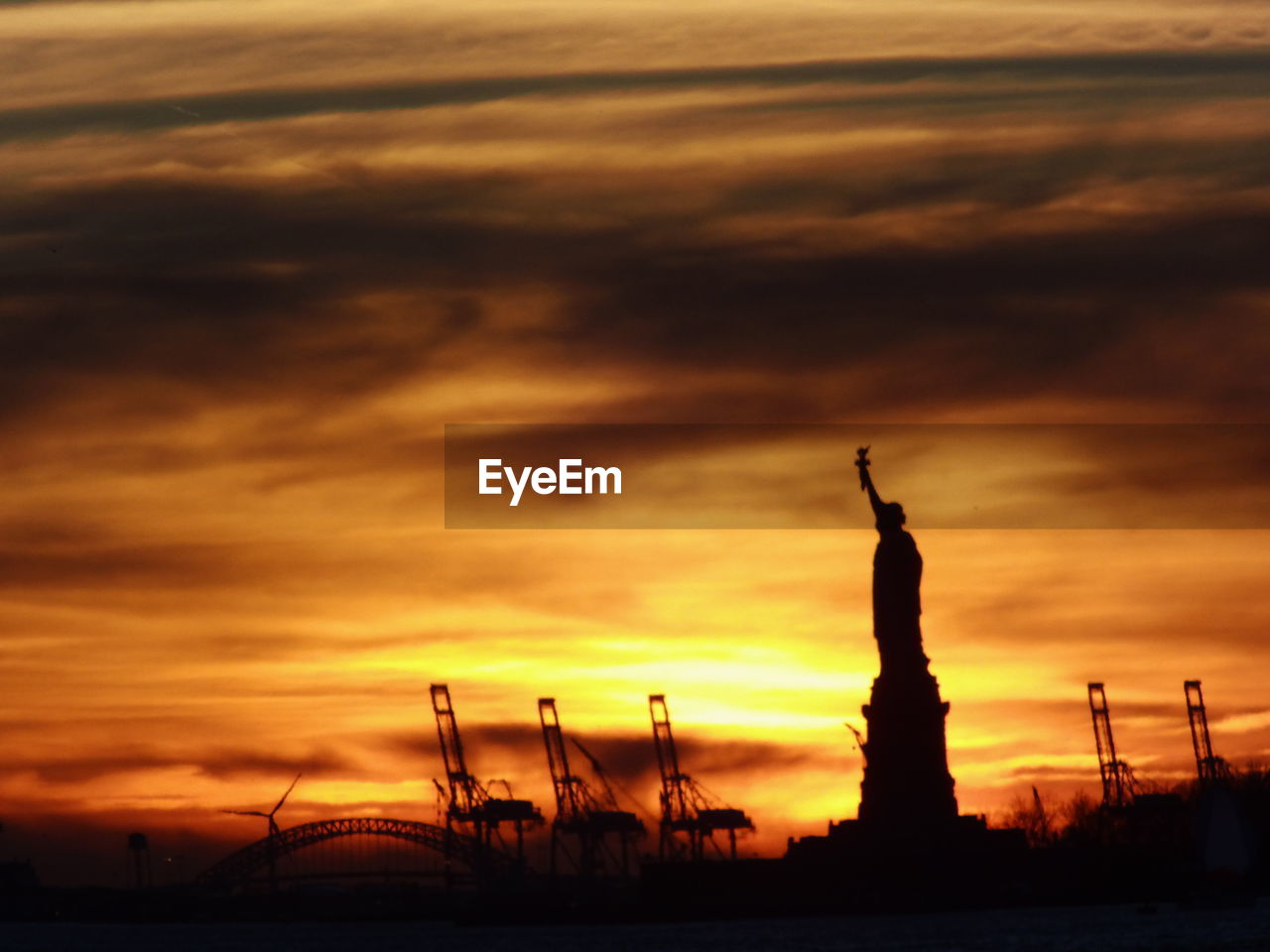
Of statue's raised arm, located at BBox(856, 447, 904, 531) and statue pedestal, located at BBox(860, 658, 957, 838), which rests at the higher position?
statue's raised arm, located at BBox(856, 447, 904, 531)

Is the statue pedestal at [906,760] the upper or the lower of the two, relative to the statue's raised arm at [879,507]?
lower

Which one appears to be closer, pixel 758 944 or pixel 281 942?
pixel 758 944

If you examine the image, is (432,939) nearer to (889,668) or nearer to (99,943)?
(99,943)

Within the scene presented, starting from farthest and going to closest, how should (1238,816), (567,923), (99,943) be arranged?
(99,943)
(567,923)
(1238,816)

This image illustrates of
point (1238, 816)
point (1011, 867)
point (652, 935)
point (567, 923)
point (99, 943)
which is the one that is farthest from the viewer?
point (99, 943)

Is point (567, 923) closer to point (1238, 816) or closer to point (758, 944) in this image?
point (758, 944)

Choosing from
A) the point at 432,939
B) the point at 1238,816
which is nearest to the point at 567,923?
the point at 432,939

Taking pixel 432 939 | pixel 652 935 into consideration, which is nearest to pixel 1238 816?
pixel 652 935

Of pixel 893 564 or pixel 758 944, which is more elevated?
pixel 893 564
